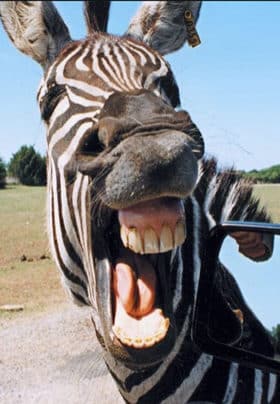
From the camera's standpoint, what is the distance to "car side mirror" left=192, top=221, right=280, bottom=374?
1.37 m

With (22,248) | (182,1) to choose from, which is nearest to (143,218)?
(182,1)

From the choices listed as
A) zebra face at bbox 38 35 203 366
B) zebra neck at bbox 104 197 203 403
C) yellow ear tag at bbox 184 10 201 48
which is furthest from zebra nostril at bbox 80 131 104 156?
yellow ear tag at bbox 184 10 201 48

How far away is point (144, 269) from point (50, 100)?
608 mm

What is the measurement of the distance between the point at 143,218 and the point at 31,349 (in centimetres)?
262

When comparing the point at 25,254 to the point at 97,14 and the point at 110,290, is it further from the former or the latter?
the point at 110,290

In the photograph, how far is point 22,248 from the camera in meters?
4.01

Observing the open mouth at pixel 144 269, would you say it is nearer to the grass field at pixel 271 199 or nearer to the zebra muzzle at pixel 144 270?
the zebra muzzle at pixel 144 270

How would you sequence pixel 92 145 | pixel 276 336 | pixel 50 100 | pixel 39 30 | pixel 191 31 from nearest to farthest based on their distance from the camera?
1. pixel 276 336
2. pixel 92 145
3. pixel 50 100
4. pixel 39 30
5. pixel 191 31

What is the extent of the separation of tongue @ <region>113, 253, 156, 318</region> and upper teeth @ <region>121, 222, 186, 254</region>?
0.53 feet

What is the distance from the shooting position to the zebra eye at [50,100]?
1905 mm

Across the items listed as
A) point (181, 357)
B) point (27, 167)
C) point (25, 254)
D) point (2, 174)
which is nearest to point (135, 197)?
point (181, 357)

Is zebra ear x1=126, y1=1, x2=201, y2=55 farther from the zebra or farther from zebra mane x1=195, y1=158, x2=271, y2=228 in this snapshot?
zebra mane x1=195, y1=158, x2=271, y2=228

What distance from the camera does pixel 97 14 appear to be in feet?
7.68

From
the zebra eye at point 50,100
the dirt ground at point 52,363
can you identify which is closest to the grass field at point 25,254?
the dirt ground at point 52,363
